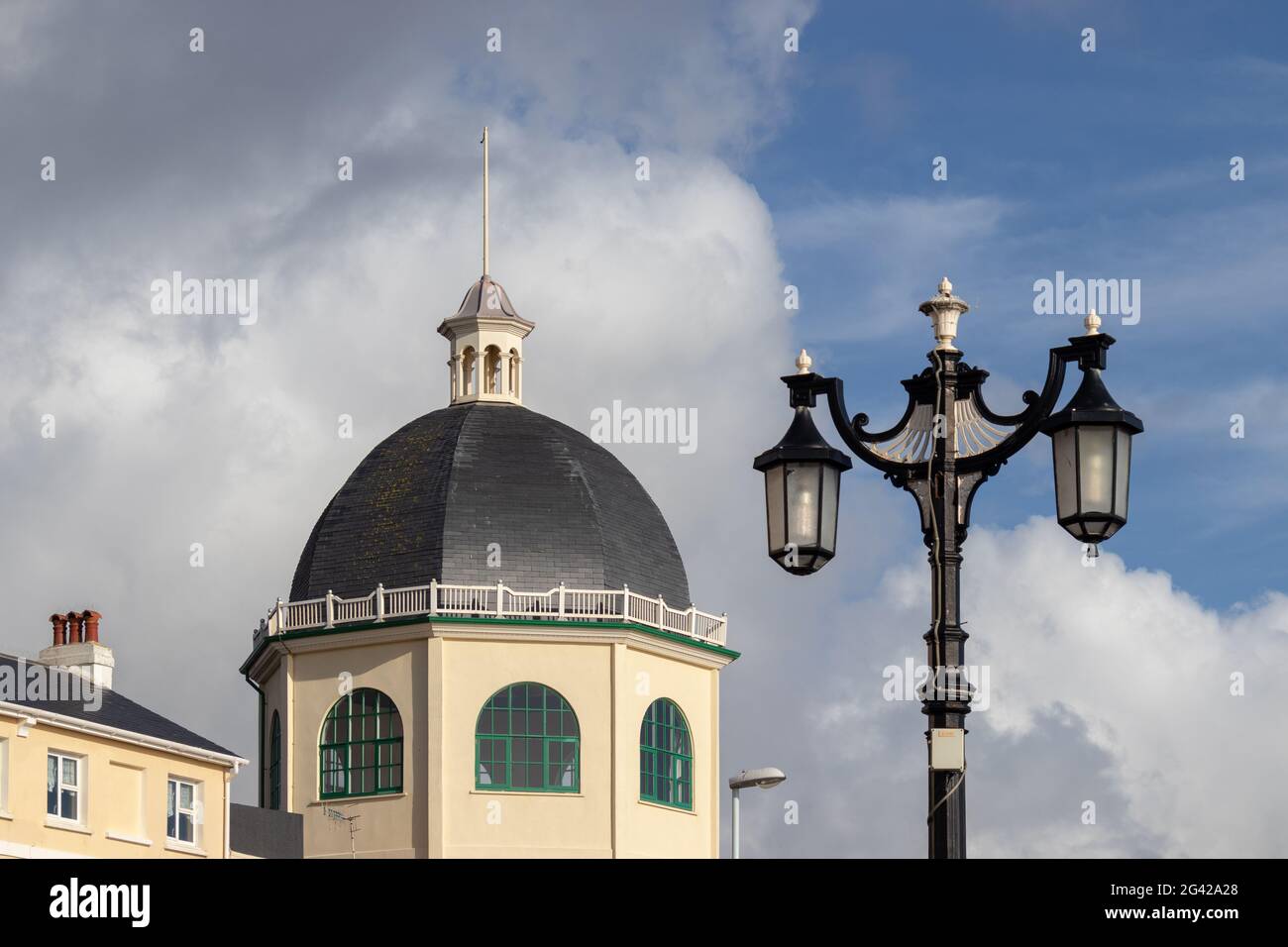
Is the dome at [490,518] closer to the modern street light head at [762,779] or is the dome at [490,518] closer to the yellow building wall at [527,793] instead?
the yellow building wall at [527,793]

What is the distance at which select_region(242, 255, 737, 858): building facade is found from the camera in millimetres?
61000

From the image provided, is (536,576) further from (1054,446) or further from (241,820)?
(1054,446)

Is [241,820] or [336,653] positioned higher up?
[336,653]

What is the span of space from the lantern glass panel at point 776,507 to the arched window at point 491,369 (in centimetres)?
4945

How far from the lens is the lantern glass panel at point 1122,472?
18016mm

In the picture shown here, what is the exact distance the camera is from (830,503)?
1836 centimetres

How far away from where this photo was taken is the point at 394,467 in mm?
65625

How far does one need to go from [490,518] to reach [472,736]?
5615mm

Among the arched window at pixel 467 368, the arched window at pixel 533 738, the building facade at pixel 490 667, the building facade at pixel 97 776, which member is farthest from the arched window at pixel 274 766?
the arched window at pixel 467 368

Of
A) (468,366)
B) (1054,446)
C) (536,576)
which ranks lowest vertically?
(1054,446)

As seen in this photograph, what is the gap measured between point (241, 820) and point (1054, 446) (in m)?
43.9

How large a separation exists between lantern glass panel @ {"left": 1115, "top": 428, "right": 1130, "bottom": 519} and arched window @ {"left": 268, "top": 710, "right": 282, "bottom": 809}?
154 feet
